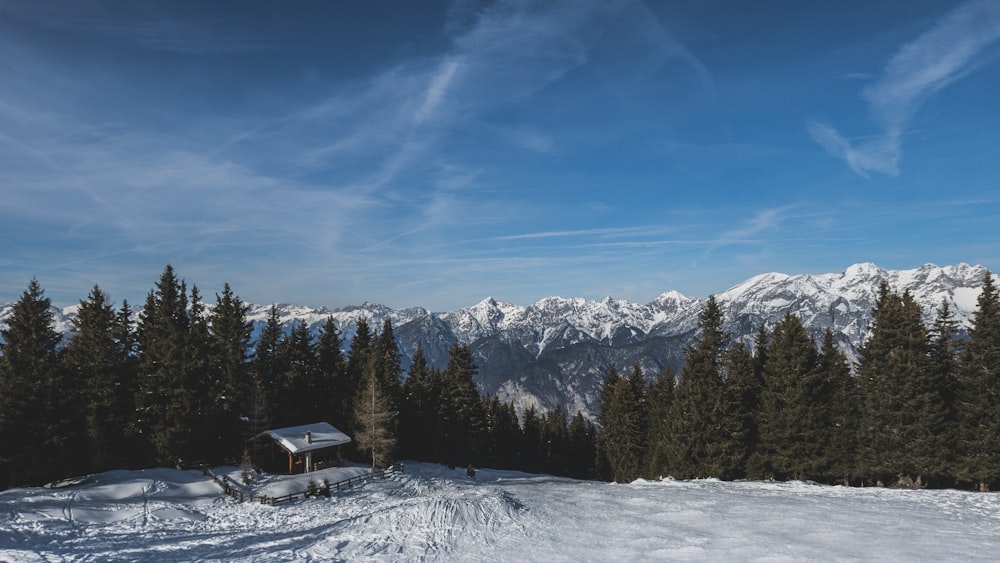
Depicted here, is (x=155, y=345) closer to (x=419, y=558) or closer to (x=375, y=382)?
(x=375, y=382)

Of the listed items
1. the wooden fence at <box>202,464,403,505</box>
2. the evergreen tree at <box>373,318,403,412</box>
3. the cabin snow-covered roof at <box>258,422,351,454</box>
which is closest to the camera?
the wooden fence at <box>202,464,403,505</box>

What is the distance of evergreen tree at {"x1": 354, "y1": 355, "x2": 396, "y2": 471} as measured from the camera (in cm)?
4819

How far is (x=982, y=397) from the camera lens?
3378 cm

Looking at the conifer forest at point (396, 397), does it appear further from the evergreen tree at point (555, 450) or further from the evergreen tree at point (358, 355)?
the evergreen tree at point (555, 450)

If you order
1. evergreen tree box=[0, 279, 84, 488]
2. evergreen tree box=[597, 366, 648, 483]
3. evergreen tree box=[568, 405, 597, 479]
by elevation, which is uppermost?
evergreen tree box=[0, 279, 84, 488]

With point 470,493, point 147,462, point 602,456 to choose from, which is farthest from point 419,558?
point 602,456

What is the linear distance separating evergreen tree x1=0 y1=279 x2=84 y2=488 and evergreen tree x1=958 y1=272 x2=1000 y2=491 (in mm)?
59835

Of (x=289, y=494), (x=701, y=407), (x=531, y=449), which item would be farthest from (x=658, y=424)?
(x=289, y=494)

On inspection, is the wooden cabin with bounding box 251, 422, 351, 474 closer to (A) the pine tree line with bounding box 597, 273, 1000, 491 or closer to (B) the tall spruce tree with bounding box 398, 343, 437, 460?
(B) the tall spruce tree with bounding box 398, 343, 437, 460

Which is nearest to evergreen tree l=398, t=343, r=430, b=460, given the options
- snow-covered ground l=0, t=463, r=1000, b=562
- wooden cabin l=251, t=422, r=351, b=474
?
wooden cabin l=251, t=422, r=351, b=474

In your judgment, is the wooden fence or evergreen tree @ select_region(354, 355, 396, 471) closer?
the wooden fence

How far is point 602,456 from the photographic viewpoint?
71188mm

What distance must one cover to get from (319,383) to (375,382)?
12.2 metres

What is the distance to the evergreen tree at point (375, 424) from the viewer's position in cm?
4819
